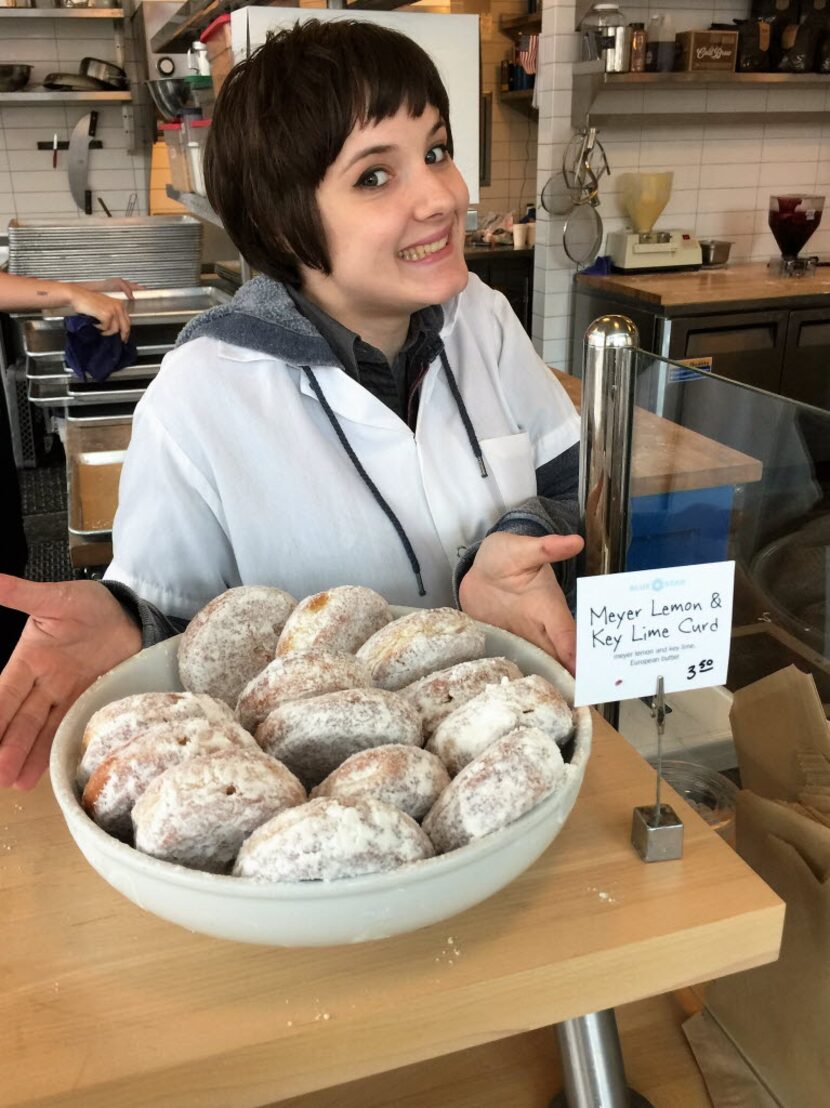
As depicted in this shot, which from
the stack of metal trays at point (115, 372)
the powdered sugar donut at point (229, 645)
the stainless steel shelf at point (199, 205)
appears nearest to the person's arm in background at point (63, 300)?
the stack of metal trays at point (115, 372)

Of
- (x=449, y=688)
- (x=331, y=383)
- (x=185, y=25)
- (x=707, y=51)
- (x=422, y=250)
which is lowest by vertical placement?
(x=449, y=688)

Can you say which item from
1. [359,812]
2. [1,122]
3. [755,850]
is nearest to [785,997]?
[755,850]

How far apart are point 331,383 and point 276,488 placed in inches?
5.7

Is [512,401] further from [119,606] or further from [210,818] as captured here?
[210,818]

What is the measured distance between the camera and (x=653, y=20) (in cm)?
349

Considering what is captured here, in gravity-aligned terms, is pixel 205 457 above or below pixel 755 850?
above

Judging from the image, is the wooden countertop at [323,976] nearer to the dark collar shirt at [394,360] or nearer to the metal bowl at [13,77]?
the dark collar shirt at [394,360]

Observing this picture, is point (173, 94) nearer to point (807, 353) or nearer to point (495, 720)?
point (807, 353)

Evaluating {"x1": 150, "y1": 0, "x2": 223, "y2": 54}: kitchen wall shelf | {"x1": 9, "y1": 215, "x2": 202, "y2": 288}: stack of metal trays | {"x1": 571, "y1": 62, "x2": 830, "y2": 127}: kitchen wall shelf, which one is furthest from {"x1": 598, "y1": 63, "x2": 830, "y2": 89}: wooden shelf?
A: {"x1": 9, "y1": 215, "x2": 202, "y2": 288}: stack of metal trays

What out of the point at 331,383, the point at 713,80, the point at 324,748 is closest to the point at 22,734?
the point at 324,748

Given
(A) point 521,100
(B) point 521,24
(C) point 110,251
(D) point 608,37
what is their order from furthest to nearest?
(A) point 521,100
(B) point 521,24
(D) point 608,37
(C) point 110,251

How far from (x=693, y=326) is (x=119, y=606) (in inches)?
112

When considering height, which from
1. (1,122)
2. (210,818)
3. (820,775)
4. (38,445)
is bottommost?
(38,445)

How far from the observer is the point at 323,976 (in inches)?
21.8
